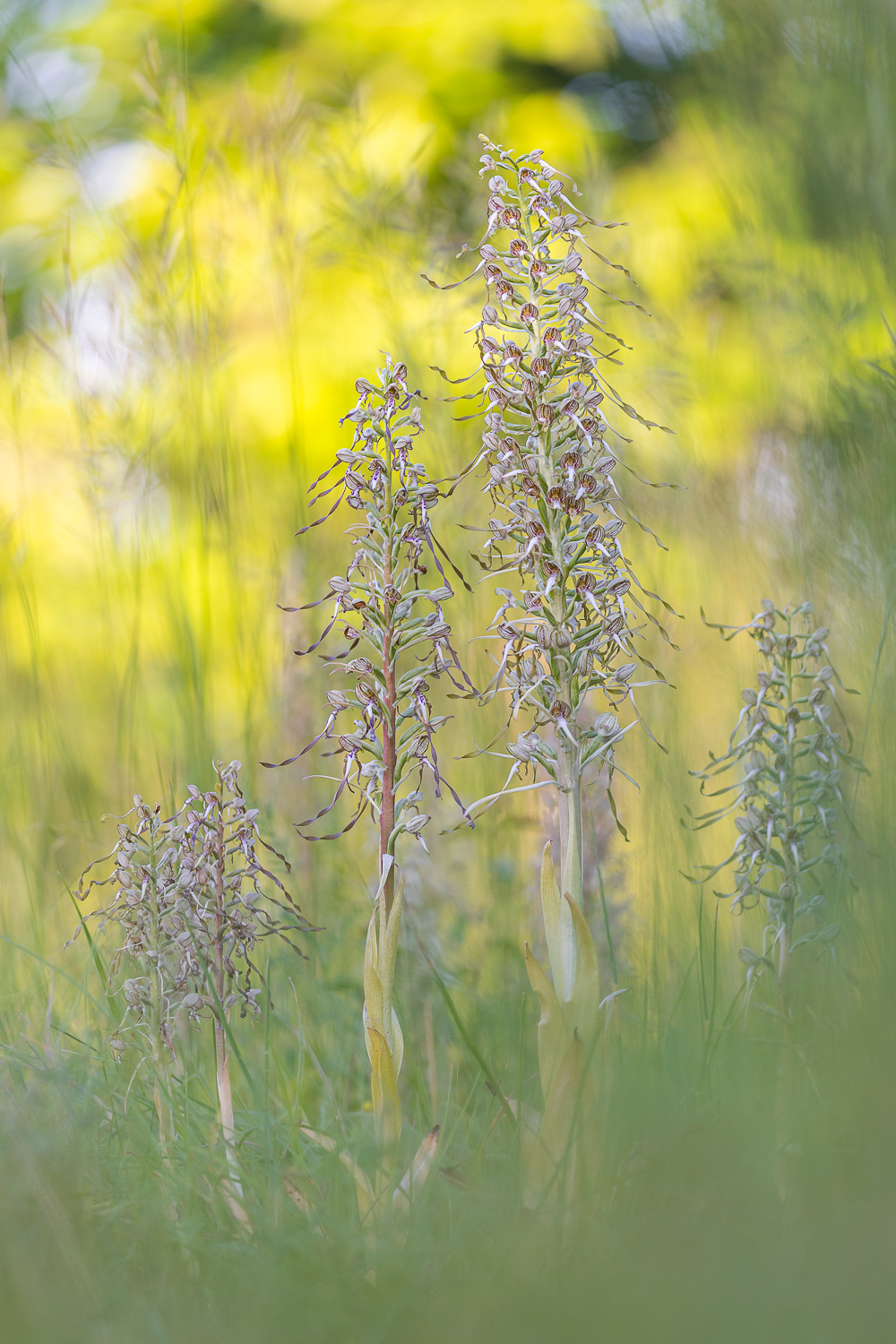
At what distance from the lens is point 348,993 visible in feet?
6.40

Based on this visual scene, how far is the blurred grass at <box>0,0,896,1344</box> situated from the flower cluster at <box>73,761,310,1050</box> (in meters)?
0.11

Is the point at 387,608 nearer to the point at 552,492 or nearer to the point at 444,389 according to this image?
the point at 552,492

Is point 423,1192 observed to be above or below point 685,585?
below

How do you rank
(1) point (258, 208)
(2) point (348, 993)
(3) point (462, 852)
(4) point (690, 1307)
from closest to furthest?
1. (4) point (690, 1307)
2. (2) point (348, 993)
3. (1) point (258, 208)
4. (3) point (462, 852)

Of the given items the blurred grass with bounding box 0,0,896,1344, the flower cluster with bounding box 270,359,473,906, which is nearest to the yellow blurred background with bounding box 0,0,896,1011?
the blurred grass with bounding box 0,0,896,1344

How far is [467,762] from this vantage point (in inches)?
105

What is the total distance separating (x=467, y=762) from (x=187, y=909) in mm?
1536

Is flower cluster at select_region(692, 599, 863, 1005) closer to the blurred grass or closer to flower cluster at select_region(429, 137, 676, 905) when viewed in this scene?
the blurred grass

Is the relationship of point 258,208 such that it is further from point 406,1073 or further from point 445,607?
point 406,1073

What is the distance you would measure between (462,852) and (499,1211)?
6.15 feet

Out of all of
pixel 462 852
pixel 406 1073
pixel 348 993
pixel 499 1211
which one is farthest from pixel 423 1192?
pixel 462 852

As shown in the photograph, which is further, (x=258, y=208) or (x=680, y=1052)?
(x=258, y=208)

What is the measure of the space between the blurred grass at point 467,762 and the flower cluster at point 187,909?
114 mm

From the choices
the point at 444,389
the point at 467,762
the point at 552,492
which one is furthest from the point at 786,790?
the point at 444,389
